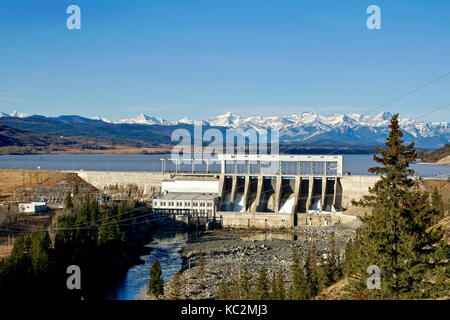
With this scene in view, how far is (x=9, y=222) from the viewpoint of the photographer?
41.6 meters

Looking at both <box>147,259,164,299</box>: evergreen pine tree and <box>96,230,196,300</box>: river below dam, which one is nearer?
<box>147,259,164,299</box>: evergreen pine tree

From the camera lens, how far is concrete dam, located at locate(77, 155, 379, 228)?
53156 mm

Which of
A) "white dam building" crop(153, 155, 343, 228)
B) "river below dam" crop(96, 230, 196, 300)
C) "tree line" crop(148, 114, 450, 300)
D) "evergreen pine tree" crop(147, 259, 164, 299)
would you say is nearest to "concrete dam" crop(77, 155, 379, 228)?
"white dam building" crop(153, 155, 343, 228)

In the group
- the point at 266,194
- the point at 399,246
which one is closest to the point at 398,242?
the point at 399,246

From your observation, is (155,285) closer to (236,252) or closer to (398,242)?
(236,252)

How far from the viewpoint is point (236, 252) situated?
40.6m

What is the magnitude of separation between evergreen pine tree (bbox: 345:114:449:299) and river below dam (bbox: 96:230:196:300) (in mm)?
16316

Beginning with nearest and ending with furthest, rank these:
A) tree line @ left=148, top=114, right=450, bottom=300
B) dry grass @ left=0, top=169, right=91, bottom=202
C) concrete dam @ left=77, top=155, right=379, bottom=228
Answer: tree line @ left=148, top=114, right=450, bottom=300, concrete dam @ left=77, top=155, right=379, bottom=228, dry grass @ left=0, top=169, right=91, bottom=202

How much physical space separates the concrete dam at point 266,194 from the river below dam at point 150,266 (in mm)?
5738

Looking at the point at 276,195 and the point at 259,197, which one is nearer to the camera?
the point at 276,195

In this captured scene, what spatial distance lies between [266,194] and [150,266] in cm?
2533

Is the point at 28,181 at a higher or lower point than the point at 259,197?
higher

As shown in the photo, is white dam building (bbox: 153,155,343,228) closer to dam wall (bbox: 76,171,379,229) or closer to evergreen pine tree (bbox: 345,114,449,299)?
dam wall (bbox: 76,171,379,229)
